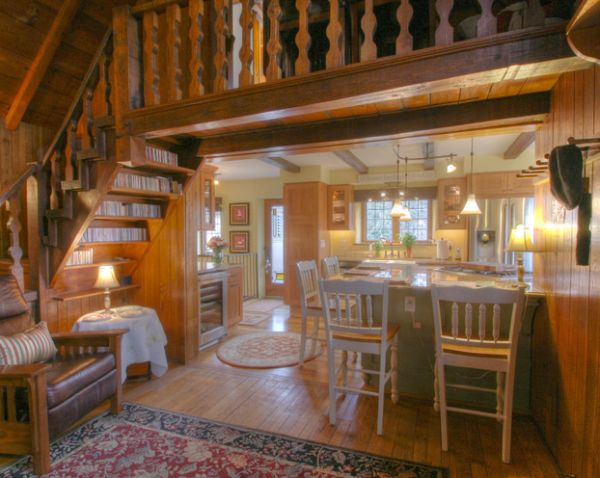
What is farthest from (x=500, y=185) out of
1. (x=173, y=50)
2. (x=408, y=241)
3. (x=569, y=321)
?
(x=173, y=50)

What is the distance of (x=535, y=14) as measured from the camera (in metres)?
1.75

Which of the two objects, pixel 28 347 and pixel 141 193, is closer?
pixel 28 347

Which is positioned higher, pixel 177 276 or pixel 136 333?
pixel 177 276

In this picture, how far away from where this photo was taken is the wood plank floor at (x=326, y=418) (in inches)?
87.0

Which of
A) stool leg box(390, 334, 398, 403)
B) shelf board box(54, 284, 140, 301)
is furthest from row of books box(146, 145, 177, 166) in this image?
stool leg box(390, 334, 398, 403)

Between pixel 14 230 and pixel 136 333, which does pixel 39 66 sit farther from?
pixel 136 333

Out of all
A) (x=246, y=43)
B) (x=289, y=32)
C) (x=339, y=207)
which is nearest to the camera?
(x=246, y=43)

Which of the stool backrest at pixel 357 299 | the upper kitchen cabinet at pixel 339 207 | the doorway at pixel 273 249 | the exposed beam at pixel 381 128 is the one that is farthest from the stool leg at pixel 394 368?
the doorway at pixel 273 249

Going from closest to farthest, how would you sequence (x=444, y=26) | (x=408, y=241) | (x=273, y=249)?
(x=444, y=26) → (x=408, y=241) → (x=273, y=249)

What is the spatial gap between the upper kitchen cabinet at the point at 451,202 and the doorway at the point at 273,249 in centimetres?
315

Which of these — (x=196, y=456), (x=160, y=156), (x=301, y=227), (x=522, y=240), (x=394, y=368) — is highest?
(x=160, y=156)

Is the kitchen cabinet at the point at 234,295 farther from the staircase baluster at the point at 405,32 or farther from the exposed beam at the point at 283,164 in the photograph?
the staircase baluster at the point at 405,32

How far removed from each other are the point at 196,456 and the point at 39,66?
371 centimetres

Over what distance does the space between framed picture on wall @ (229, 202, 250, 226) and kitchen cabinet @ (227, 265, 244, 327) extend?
246 cm
